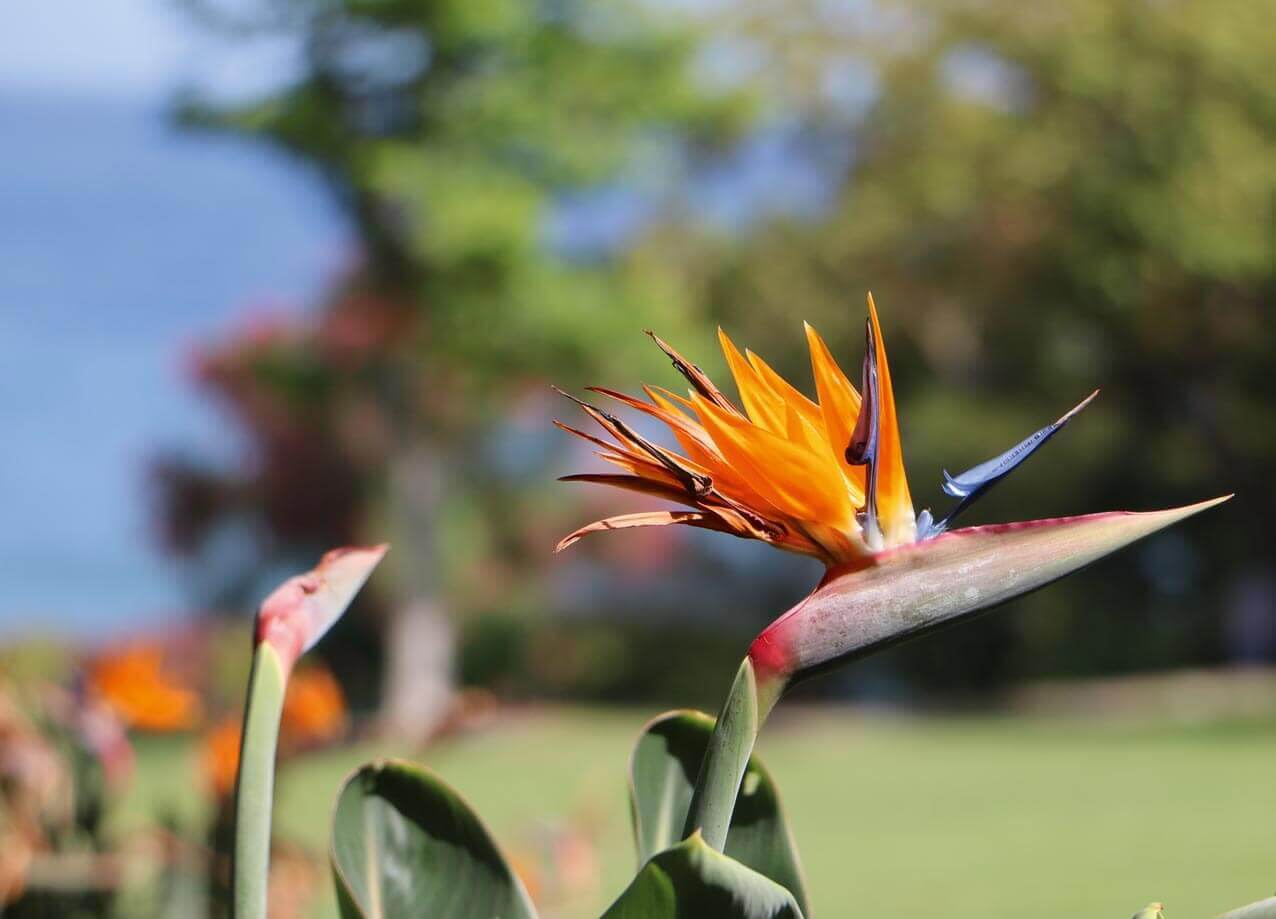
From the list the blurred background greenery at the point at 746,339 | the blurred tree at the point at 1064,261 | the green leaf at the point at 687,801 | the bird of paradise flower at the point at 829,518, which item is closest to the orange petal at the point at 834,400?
the bird of paradise flower at the point at 829,518

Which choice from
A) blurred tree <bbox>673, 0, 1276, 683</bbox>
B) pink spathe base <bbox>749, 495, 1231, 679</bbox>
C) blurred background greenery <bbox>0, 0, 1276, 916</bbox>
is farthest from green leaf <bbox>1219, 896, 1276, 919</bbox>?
blurred tree <bbox>673, 0, 1276, 683</bbox>

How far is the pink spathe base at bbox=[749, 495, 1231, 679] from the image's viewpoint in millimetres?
385

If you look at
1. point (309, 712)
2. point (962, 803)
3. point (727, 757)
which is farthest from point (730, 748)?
point (962, 803)

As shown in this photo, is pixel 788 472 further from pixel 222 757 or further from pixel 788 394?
pixel 222 757

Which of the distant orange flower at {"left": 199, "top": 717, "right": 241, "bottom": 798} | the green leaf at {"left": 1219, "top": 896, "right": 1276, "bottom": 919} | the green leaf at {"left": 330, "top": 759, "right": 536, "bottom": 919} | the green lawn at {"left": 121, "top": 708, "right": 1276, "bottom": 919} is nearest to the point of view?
the green leaf at {"left": 1219, "top": 896, "right": 1276, "bottom": 919}

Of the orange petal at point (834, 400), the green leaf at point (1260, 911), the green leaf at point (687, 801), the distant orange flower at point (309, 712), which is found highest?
the orange petal at point (834, 400)

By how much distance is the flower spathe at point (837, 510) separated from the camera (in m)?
0.39

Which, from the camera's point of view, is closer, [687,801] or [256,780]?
[256,780]

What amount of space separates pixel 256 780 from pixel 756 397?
0.56ft

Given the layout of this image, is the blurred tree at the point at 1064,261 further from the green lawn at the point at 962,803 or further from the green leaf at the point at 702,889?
the green leaf at the point at 702,889

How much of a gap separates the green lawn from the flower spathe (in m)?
0.63

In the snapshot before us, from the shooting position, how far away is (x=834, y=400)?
1.51 feet

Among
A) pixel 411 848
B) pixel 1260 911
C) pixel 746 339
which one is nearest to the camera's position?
pixel 1260 911

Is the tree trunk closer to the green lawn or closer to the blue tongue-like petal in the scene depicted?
the green lawn
